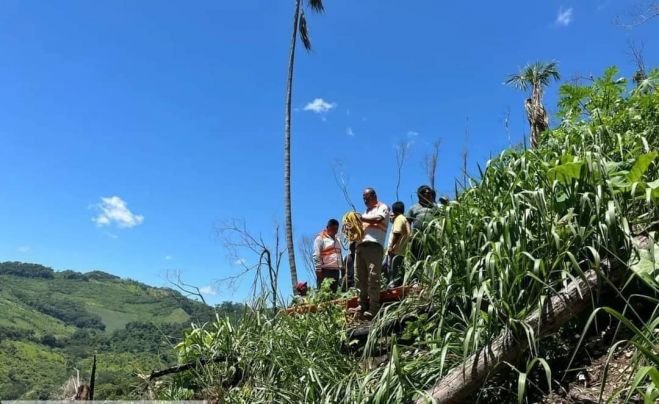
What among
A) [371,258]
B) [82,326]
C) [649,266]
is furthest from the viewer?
[82,326]

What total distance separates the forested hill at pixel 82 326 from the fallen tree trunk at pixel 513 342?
2.63m

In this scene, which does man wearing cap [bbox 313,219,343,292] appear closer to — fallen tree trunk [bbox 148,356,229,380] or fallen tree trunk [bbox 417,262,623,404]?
fallen tree trunk [bbox 148,356,229,380]

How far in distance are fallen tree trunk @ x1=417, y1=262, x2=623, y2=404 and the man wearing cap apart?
354 centimetres

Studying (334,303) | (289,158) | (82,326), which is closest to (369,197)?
(334,303)

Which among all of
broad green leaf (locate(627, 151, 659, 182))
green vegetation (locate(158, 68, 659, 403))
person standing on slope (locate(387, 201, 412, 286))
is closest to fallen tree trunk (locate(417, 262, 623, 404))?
green vegetation (locate(158, 68, 659, 403))

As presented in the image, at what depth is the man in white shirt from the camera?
4.61 m

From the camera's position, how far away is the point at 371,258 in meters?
4.78

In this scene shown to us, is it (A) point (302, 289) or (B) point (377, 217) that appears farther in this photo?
(A) point (302, 289)

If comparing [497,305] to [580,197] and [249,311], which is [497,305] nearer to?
[580,197]

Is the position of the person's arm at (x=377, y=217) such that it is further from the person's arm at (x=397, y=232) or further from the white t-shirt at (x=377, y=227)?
the person's arm at (x=397, y=232)

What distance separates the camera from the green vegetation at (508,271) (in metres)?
2.85

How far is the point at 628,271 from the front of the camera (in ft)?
9.21

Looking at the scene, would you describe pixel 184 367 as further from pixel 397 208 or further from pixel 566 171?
pixel 566 171

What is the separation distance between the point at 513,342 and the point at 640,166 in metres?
1.24
